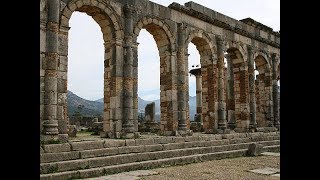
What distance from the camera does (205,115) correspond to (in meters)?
16.5

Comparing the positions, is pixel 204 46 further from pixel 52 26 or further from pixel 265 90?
pixel 52 26

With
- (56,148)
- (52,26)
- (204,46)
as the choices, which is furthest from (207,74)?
(56,148)

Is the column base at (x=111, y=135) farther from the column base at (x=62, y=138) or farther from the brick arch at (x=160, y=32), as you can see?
the brick arch at (x=160, y=32)

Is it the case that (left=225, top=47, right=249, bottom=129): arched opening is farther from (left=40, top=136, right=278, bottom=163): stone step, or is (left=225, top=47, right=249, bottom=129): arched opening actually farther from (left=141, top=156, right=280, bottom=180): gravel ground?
(left=141, top=156, right=280, bottom=180): gravel ground

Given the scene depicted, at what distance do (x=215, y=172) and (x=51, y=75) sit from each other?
5639mm

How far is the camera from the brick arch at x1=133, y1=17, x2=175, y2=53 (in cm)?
1366

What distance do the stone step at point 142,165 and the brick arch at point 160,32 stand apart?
5.21 metres

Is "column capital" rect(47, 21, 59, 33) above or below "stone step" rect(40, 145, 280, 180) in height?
above

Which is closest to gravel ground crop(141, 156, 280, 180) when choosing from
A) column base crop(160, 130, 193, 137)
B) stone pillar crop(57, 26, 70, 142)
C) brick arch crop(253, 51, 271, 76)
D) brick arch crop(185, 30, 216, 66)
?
column base crop(160, 130, 193, 137)

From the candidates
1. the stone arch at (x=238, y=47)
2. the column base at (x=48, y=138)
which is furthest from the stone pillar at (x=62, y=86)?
the stone arch at (x=238, y=47)

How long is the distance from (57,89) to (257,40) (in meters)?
13.7

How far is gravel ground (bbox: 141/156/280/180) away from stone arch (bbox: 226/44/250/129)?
278 inches

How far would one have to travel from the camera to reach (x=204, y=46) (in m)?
16.5
